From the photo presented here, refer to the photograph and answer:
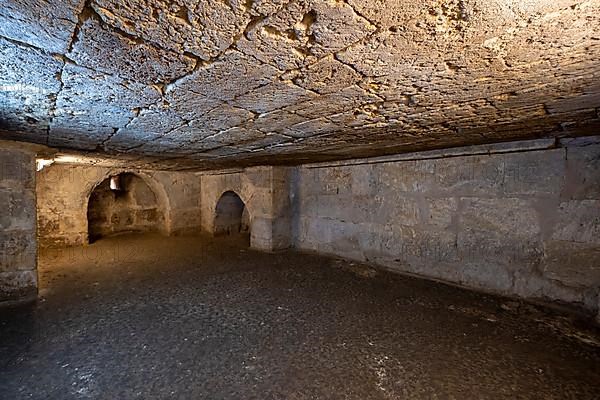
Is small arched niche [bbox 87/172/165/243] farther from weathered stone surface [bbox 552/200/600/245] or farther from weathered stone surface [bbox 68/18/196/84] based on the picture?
weathered stone surface [bbox 552/200/600/245]

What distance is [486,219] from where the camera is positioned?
8.91 feet


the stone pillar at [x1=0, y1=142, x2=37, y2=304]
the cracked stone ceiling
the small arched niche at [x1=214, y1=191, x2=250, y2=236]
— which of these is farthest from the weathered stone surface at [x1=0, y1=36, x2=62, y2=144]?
the small arched niche at [x1=214, y1=191, x2=250, y2=236]

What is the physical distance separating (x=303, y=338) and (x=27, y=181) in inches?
113

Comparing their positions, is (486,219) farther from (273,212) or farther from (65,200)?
(65,200)

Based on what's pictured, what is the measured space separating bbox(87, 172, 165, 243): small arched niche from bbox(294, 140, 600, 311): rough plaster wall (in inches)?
181

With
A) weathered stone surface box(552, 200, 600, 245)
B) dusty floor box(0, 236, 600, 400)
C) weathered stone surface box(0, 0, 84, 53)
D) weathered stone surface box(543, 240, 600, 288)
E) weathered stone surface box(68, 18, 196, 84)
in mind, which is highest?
weathered stone surface box(68, 18, 196, 84)

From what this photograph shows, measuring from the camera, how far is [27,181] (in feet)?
8.71

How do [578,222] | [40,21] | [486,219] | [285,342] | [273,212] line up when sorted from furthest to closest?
[273,212], [486,219], [578,222], [285,342], [40,21]

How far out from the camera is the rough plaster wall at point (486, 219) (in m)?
2.27

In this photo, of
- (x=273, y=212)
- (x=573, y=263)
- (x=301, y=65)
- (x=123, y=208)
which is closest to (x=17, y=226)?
(x=273, y=212)

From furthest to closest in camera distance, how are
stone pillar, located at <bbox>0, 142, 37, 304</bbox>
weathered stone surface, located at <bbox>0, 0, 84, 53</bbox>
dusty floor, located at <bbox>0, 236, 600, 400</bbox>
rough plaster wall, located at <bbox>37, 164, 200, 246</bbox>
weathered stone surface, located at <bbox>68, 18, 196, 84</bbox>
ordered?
rough plaster wall, located at <bbox>37, 164, 200, 246</bbox> → stone pillar, located at <bbox>0, 142, 37, 304</bbox> → dusty floor, located at <bbox>0, 236, 600, 400</bbox> → weathered stone surface, located at <bbox>68, 18, 196, 84</bbox> → weathered stone surface, located at <bbox>0, 0, 84, 53</bbox>

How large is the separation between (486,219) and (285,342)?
2.17 meters

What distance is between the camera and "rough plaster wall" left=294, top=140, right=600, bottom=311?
2266 millimetres

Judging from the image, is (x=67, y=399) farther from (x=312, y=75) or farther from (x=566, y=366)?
(x=566, y=366)
